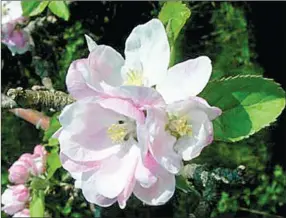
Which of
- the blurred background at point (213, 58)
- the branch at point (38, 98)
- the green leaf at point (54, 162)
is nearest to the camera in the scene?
the branch at point (38, 98)

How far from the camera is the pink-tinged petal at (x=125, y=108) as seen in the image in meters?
0.81

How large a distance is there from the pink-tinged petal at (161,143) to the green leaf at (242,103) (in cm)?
7

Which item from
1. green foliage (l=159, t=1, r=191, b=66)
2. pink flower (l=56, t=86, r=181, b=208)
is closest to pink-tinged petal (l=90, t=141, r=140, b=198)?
pink flower (l=56, t=86, r=181, b=208)

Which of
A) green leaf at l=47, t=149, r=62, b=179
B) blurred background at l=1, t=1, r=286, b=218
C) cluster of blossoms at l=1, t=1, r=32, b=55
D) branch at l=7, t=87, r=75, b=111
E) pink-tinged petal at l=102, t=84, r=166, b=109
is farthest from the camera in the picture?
blurred background at l=1, t=1, r=286, b=218

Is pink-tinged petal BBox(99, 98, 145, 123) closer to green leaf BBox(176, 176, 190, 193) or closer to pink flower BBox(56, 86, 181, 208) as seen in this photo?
pink flower BBox(56, 86, 181, 208)

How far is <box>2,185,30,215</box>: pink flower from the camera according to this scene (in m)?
1.47

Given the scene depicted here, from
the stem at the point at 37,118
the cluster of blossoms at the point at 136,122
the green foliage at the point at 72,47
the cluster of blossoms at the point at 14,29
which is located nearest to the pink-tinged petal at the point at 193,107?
the cluster of blossoms at the point at 136,122

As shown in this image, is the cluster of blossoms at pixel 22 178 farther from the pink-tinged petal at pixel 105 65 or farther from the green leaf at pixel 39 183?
the pink-tinged petal at pixel 105 65

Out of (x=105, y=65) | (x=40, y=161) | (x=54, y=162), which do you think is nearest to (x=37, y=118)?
(x=40, y=161)

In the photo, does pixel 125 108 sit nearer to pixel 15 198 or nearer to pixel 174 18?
pixel 174 18

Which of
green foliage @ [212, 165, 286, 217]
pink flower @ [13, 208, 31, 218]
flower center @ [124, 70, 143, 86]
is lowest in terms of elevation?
green foliage @ [212, 165, 286, 217]

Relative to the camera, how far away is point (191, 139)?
2.75 ft

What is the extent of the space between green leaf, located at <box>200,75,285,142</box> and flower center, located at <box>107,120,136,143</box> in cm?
8

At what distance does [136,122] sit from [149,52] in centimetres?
9
